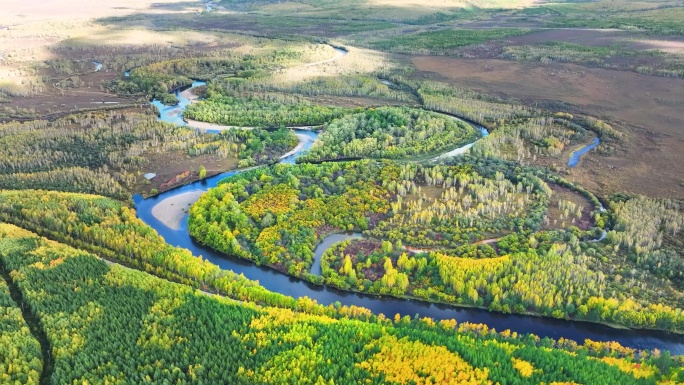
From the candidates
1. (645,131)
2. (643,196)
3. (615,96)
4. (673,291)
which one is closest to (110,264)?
(673,291)

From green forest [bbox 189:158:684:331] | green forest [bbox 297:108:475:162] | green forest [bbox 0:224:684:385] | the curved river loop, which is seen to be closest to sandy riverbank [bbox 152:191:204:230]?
the curved river loop

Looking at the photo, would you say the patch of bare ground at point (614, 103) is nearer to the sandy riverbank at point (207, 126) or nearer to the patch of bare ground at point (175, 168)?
the patch of bare ground at point (175, 168)

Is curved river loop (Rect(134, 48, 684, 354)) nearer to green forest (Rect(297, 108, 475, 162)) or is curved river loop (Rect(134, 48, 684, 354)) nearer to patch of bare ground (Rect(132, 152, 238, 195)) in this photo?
patch of bare ground (Rect(132, 152, 238, 195))

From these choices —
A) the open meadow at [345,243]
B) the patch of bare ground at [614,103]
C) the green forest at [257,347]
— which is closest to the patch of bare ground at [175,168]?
the open meadow at [345,243]

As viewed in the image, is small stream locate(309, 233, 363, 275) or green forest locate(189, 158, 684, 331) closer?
green forest locate(189, 158, 684, 331)

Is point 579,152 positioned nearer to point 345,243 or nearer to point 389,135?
point 389,135
